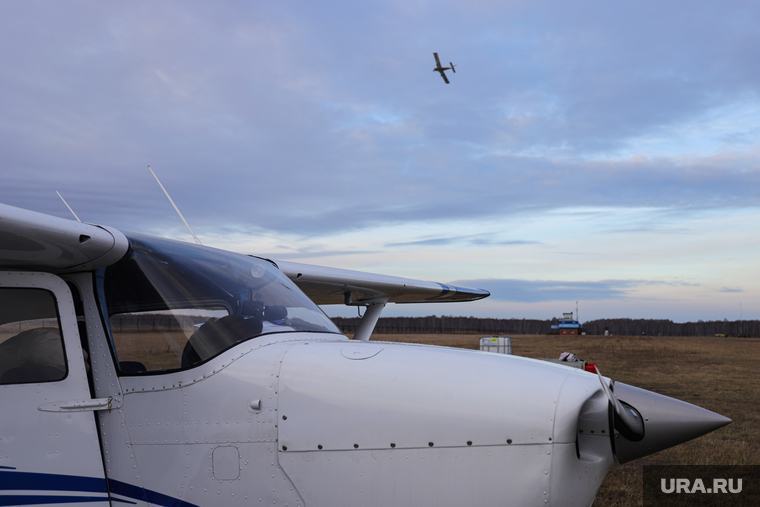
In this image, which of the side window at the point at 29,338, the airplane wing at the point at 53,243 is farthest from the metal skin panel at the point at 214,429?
the airplane wing at the point at 53,243

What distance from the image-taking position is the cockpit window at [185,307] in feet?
10.1

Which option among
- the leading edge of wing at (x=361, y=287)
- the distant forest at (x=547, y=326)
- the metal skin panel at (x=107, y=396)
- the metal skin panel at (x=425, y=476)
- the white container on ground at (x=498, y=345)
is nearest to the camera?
the metal skin panel at (x=425, y=476)

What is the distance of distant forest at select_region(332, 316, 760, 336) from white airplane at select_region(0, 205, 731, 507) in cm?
5548

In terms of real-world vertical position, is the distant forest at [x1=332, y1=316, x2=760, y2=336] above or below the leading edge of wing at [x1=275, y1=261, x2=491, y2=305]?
below

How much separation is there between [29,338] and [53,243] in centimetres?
74

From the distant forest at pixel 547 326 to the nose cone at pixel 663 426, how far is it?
2212 inches

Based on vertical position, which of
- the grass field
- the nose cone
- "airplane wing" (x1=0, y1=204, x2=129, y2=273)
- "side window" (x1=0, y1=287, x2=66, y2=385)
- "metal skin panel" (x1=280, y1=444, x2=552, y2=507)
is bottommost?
the grass field

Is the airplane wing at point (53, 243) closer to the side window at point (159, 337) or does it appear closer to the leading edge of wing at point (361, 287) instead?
the side window at point (159, 337)

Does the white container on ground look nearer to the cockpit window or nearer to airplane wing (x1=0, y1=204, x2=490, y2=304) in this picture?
the cockpit window

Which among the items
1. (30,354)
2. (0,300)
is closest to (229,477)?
(30,354)

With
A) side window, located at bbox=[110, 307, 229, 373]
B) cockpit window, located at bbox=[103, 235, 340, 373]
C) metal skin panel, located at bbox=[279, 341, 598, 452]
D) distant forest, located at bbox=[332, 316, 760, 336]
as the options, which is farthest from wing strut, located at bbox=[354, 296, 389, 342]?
distant forest, located at bbox=[332, 316, 760, 336]

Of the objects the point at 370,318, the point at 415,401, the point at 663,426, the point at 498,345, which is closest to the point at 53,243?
the point at 415,401

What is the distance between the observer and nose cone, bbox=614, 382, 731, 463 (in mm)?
2529

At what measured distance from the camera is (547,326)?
68.0 metres
